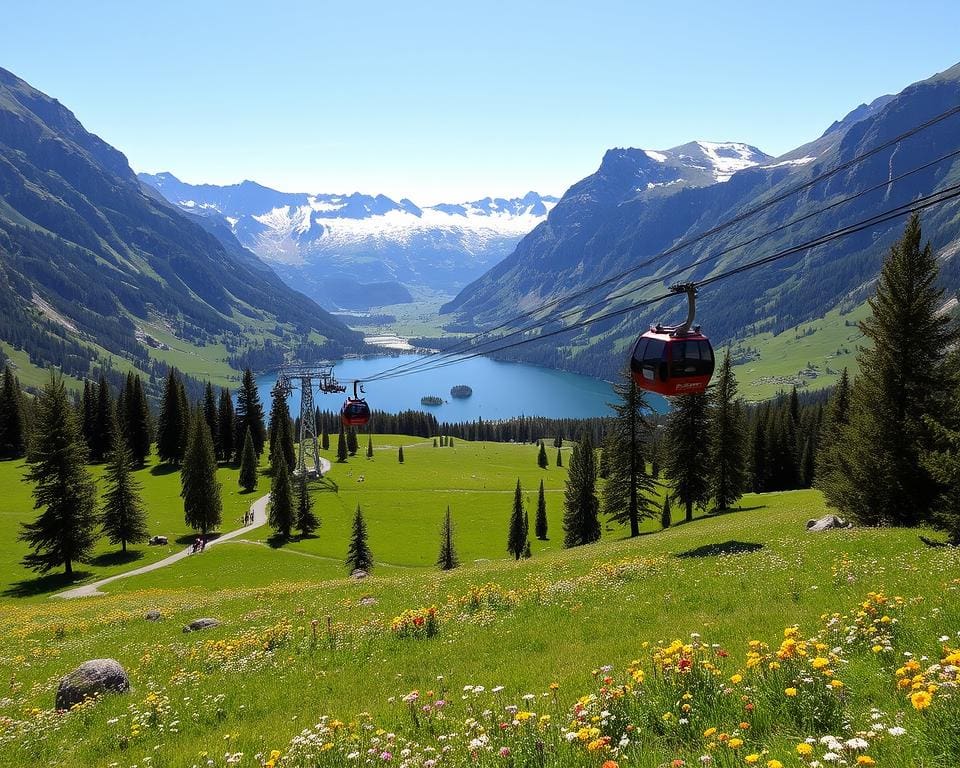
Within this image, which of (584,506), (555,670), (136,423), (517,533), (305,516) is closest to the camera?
(555,670)

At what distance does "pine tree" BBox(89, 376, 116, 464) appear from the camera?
102375 mm

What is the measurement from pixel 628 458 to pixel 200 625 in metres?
39.4

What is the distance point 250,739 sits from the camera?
959 centimetres

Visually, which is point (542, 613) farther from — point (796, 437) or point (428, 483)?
point (796, 437)

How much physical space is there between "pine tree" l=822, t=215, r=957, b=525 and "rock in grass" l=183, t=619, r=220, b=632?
30.7 metres

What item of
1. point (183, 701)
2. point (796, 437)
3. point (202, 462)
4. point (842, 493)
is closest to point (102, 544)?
point (202, 462)

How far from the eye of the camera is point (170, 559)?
63.1 meters

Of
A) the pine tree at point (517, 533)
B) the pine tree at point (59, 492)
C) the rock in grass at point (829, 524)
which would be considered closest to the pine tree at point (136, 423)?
the pine tree at point (59, 492)

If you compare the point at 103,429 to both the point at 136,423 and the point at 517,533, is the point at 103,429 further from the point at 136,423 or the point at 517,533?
the point at 517,533

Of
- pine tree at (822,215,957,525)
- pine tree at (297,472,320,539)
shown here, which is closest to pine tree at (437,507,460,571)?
pine tree at (297,472,320,539)

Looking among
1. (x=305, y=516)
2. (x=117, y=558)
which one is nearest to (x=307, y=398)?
(x=305, y=516)

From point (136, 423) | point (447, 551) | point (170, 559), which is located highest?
point (136, 423)

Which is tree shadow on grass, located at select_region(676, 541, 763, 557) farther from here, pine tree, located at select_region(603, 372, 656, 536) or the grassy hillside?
pine tree, located at select_region(603, 372, 656, 536)

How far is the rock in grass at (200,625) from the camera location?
23141 mm
